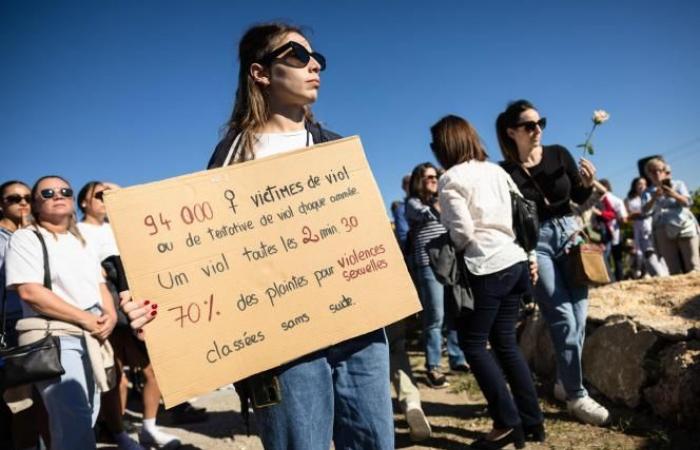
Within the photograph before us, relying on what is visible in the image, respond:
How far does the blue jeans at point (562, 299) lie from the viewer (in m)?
3.05

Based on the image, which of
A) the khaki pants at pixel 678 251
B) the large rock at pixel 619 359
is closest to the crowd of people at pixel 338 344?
the large rock at pixel 619 359

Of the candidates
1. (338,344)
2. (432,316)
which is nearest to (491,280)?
(338,344)

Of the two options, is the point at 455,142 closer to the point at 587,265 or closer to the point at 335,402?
the point at 587,265

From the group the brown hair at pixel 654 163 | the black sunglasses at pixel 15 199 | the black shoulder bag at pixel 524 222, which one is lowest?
the black shoulder bag at pixel 524 222

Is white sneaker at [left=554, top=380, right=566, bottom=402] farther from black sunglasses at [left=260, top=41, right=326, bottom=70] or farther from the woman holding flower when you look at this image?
black sunglasses at [left=260, top=41, right=326, bottom=70]

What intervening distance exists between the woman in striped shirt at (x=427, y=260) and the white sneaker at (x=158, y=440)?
2481 millimetres

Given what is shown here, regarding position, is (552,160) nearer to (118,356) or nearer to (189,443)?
(189,443)

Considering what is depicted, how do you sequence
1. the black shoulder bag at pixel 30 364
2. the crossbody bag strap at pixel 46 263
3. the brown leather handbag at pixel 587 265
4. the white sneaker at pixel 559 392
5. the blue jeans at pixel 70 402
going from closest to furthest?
the black shoulder bag at pixel 30 364 < the blue jeans at pixel 70 402 < the crossbody bag strap at pixel 46 263 < the brown leather handbag at pixel 587 265 < the white sneaker at pixel 559 392

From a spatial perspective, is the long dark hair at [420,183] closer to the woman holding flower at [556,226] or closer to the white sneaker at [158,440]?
the woman holding flower at [556,226]

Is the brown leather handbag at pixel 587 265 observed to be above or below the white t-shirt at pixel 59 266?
below

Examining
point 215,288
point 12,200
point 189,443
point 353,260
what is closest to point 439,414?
point 189,443

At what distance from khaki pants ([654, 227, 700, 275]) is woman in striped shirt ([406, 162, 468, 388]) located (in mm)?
3508

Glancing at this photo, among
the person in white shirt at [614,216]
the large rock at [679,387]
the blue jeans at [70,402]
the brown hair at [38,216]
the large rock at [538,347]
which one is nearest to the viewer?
the blue jeans at [70,402]

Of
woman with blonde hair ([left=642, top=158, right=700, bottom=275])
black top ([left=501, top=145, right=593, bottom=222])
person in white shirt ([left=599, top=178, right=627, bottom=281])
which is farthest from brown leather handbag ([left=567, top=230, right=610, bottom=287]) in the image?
person in white shirt ([left=599, top=178, right=627, bottom=281])
